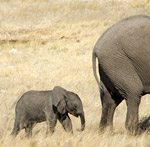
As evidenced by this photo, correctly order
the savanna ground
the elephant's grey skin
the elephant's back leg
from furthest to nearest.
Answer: the elephant's back leg, the elephant's grey skin, the savanna ground

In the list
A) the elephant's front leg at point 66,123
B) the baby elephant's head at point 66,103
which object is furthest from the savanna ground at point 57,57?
the baby elephant's head at point 66,103

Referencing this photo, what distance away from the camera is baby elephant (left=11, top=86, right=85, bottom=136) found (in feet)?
20.8

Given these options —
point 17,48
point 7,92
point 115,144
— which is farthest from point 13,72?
point 115,144

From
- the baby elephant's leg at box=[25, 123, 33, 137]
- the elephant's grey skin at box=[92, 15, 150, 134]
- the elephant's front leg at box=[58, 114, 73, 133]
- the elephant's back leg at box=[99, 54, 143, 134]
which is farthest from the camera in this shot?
the baby elephant's leg at box=[25, 123, 33, 137]

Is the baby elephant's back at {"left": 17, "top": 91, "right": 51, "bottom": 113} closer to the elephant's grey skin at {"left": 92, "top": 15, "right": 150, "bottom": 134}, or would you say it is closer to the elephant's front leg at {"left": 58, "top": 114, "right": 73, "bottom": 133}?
the elephant's front leg at {"left": 58, "top": 114, "right": 73, "bottom": 133}

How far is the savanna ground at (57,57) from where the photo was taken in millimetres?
5707

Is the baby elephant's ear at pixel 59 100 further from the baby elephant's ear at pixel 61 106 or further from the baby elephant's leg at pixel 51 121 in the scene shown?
the baby elephant's leg at pixel 51 121

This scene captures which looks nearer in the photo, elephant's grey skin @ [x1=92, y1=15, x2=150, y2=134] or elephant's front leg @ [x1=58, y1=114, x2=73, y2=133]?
elephant's grey skin @ [x1=92, y1=15, x2=150, y2=134]

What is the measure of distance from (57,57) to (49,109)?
1086 cm

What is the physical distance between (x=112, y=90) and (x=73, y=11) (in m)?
17.6

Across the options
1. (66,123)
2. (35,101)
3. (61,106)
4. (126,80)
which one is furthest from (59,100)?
(126,80)

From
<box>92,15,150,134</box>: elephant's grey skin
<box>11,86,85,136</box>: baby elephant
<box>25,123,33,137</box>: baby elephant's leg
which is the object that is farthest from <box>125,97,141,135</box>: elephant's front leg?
<box>25,123,33,137</box>: baby elephant's leg

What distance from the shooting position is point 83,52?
59.4ft

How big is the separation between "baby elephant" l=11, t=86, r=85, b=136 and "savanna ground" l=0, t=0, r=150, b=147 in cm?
19
